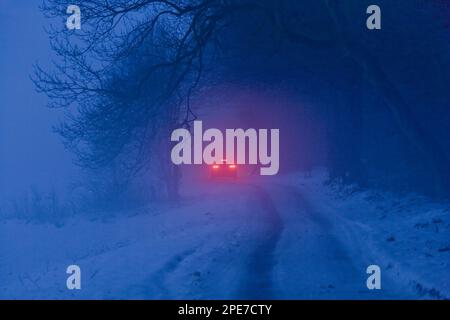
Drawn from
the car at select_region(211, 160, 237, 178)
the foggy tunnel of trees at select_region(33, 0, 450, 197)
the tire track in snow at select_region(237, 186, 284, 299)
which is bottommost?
the tire track in snow at select_region(237, 186, 284, 299)

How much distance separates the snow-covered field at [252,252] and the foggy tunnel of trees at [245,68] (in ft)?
5.45

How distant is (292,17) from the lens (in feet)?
41.3

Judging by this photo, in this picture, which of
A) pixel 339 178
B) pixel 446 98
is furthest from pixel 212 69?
pixel 339 178

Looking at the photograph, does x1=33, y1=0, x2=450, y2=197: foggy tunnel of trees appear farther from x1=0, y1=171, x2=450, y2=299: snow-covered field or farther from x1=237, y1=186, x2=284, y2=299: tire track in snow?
x1=237, y1=186, x2=284, y2=299: tire track in snow

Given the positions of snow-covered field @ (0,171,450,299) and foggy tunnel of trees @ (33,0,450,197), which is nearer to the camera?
snow-covered field @ (0,171,450,299)

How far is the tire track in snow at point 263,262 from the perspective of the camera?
6785mm

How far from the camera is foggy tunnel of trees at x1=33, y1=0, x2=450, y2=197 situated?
9.12 m

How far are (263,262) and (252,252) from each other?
59cm

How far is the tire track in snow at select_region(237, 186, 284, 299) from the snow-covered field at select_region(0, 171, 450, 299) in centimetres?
2

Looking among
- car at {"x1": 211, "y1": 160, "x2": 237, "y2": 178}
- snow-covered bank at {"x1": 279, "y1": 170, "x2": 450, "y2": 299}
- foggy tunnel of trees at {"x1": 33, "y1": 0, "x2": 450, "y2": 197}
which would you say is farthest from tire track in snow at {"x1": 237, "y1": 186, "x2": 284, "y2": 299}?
foggy tunnel of trees at {"x1": 33, "y1": 0, "x2": 450, "y2": 197}

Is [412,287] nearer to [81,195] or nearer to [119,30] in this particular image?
[119,30]

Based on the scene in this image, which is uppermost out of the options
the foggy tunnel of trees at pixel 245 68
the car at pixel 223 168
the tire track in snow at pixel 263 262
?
the foggy tunnel of trees at pixel 245 68

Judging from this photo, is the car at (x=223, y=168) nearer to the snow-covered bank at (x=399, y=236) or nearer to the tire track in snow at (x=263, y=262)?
the tire track in snow at (x=263, y=262)

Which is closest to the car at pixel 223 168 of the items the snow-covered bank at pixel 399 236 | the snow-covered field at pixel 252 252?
the snow-covered field at pixel 252 252
